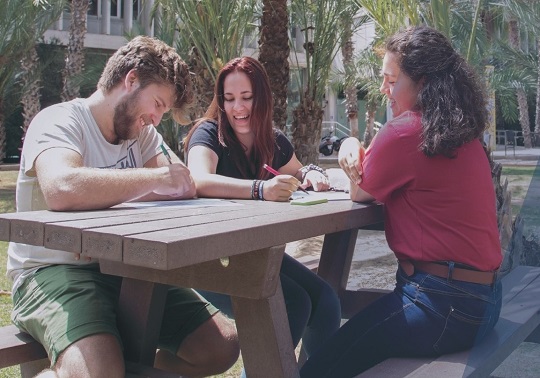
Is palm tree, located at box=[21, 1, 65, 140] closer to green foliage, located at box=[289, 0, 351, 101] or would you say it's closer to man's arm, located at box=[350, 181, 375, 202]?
green foliage, located at box=[289, 0, 351, 101]

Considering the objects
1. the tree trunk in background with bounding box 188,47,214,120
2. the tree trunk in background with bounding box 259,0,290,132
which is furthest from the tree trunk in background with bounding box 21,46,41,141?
the tree trunk in background with bounding box 259,0,290,132

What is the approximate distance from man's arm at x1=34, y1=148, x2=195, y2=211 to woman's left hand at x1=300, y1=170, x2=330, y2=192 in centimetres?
95

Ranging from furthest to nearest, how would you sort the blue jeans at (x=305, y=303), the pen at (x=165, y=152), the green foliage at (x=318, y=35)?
the green foliage at (x=318, y=35)
the pen at (x=165, y=152)
the blue jeans at (x=305, y=303)

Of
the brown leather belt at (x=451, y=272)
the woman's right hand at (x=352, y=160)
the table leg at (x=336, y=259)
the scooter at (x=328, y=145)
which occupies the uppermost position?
the scooter at (x=328, y=145)

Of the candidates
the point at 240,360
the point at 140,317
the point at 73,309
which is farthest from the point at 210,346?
the point at 240,360

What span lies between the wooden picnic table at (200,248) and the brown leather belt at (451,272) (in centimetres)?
30

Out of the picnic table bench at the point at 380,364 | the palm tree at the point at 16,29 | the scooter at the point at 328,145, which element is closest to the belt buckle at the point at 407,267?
the picnic table bench at the point at 380,364

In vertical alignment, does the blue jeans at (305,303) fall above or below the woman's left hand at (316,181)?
below

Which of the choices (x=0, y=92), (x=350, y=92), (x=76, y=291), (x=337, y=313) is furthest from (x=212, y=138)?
(x=350, y=92)

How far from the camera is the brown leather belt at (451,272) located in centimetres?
248

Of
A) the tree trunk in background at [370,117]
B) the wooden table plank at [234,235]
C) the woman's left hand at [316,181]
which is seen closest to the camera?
the wooden table plank at [234,235]

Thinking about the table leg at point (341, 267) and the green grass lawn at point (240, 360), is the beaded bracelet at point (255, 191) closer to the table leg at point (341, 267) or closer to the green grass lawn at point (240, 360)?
the table leg at point (341, 267)

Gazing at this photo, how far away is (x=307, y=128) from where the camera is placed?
10.4 meters

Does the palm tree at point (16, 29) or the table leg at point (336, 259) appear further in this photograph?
the palm tree at point (16, 29)
